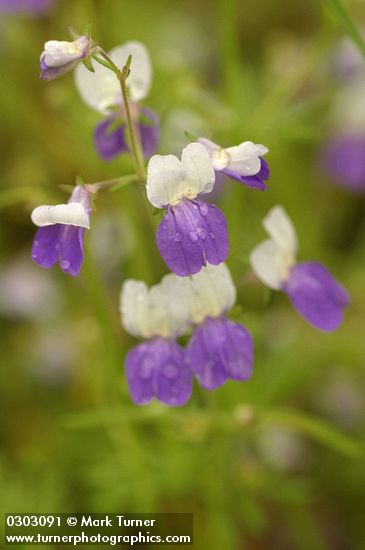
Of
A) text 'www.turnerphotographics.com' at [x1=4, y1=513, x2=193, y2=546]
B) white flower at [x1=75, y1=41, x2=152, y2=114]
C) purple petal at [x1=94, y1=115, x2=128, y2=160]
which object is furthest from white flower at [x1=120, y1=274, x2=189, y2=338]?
text 'www.turnerphotographics.com' at [x1=4, y1=513, x2=193, y2=546]

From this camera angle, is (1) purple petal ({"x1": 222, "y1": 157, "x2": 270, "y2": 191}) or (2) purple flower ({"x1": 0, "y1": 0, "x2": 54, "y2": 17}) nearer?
(1) purple petal ({"x1": 222, "y1": 157, "x2": 270, "y2": 191})

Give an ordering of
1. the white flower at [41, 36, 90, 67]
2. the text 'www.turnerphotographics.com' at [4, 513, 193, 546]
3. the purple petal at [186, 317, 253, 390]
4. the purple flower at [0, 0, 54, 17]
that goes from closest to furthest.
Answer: the white flower at [41, 36, 90, 67] < the purple petal at [186, 317, 253, 390] < the text 'www.turnerphotographics.com' at [4, 513, 193, 546] < the purple flower at [0, 0, 54, 17]

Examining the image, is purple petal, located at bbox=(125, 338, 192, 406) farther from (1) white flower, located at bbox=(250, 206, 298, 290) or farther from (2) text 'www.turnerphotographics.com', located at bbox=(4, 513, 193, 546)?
(2) text 'www.turnerphotographics.com', located at bbox=(4, 513, 193, 546)

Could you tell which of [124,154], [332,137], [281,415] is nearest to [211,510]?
[281,415]

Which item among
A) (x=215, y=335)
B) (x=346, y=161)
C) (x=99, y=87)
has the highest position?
(x=346, y=161)

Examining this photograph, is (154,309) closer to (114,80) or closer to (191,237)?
(191,237)

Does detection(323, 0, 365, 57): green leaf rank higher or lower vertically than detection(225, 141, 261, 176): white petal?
higher

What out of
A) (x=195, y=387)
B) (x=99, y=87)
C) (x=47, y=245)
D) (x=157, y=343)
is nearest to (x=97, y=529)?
(x=195, y=387)
